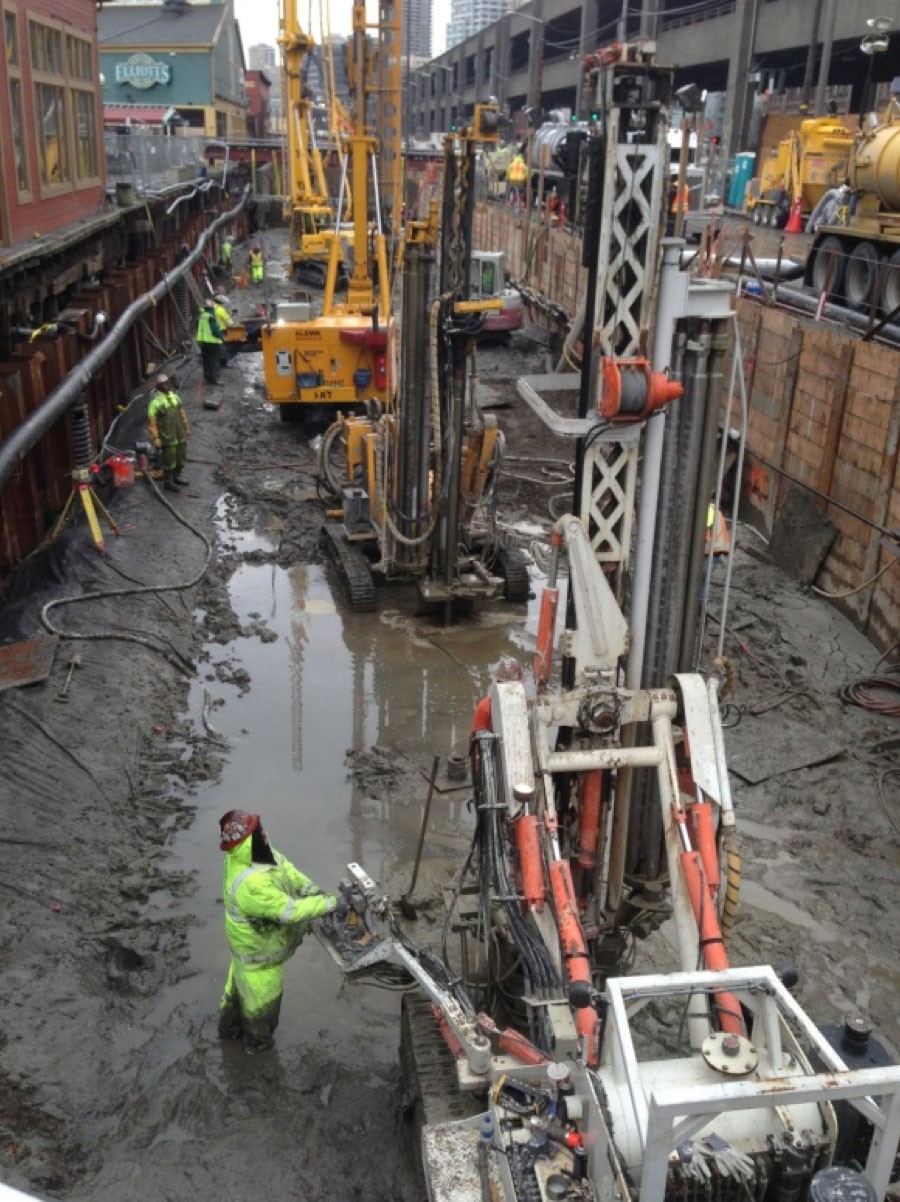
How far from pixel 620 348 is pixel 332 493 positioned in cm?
1115

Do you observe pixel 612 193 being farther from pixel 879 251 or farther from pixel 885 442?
pixel 879 251

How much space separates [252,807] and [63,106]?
13.9 meters

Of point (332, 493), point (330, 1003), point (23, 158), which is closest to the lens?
point (330, 1003)

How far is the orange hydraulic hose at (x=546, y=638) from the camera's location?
5.12 metres

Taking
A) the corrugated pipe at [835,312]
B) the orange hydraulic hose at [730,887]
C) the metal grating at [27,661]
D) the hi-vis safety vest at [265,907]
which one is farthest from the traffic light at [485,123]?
the orange hydraulic hose at [730,887]

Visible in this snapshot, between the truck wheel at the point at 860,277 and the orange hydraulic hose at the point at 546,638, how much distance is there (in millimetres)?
14843

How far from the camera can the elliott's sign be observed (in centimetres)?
6012

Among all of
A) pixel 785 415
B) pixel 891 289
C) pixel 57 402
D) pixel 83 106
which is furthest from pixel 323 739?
pixel 83 106

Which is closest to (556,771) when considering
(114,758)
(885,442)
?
(114,758)

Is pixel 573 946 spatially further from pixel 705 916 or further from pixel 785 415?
pixel 785 415

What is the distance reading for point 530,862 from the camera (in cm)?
463

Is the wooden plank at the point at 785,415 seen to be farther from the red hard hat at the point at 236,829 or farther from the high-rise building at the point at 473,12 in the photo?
the high-rise building at the point at 473,12

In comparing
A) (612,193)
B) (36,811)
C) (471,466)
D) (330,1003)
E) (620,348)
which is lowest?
(330,1003)

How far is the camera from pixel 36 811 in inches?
301
